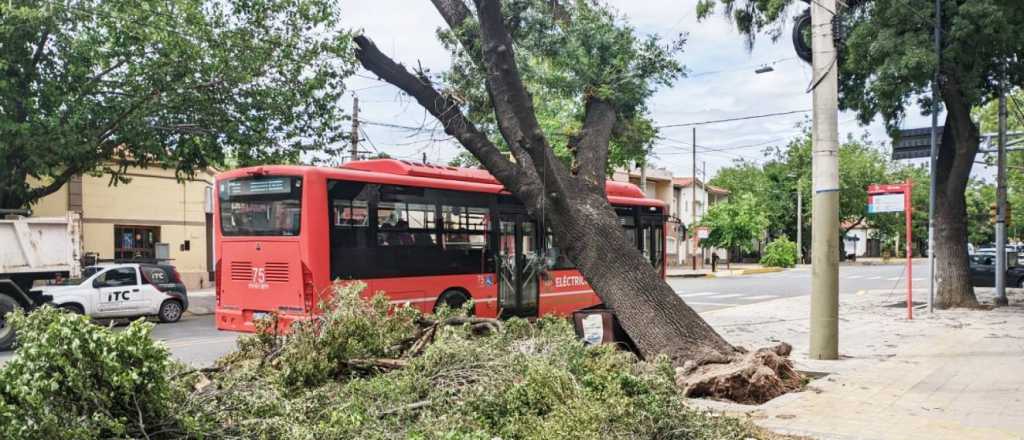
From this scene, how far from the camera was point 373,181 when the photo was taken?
39.0 feet

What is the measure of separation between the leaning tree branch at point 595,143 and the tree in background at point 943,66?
27.3 ft

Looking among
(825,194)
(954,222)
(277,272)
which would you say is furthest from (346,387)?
(954,222)

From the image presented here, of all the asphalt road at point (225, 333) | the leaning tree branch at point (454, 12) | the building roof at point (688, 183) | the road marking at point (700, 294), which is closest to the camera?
the leaning tree branch at point (454, 12)

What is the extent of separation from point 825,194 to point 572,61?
4.11 metres

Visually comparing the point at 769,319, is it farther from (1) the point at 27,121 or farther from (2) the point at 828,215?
(1) the point at 27,121

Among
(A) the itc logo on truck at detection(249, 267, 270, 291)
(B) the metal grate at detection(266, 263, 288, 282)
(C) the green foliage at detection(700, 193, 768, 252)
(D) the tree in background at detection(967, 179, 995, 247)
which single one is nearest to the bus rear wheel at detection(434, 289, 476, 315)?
(B) the metal grate at detection(266, 263, 288, 282)

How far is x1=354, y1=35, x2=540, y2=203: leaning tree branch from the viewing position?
8859 millimetres

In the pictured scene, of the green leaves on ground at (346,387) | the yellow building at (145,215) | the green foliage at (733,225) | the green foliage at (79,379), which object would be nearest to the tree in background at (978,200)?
the green foliage at (733,225)

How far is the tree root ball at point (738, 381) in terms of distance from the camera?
778 centimetres

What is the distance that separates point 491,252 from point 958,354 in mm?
7406

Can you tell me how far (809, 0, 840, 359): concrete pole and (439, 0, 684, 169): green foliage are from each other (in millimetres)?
2704

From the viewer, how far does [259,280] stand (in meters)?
11.4

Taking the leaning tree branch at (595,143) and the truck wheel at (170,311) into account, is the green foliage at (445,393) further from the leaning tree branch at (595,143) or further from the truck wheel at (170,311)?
the truck wheel at (170,311)

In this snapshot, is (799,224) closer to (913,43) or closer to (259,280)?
(913,43)
